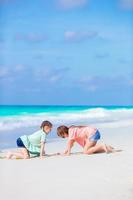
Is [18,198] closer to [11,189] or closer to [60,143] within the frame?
[11,189]

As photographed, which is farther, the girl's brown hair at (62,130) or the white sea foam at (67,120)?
the white sea foam at (67,120)

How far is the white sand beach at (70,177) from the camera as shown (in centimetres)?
175

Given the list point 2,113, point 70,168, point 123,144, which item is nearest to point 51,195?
point 70,168

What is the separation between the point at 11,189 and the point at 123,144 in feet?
4.51

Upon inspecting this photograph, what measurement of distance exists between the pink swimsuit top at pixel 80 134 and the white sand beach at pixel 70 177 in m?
0.09

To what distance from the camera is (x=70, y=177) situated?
2.05 metres

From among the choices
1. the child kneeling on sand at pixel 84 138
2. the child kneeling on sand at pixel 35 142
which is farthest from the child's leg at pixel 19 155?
the child kneeling on sand at pixel 84 138

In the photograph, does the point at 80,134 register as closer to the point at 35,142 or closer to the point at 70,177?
the point at 35,142

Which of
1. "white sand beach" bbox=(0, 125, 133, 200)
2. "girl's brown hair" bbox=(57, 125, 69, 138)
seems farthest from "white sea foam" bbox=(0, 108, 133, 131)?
"white sand beach" bbox=(0, 125, 133, 200)

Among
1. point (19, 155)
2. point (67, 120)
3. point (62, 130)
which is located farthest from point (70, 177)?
point (67, 120)

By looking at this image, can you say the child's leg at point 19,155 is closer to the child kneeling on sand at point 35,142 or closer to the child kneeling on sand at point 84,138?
the child kneeling on sand at point 35,142

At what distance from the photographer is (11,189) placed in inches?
71.9

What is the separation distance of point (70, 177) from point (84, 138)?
82 cm

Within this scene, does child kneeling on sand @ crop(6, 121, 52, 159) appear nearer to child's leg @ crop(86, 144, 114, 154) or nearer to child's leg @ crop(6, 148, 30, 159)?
child's leg @ crop(6, 148, 30, 159)
